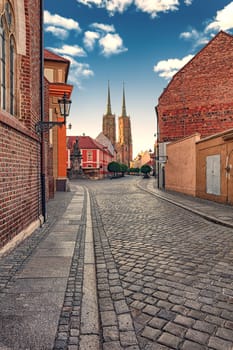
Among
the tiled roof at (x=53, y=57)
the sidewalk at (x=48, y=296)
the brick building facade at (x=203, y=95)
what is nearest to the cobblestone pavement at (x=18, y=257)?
the sidewalk at (x=48, y=296)

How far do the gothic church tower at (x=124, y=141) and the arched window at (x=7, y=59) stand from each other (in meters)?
109

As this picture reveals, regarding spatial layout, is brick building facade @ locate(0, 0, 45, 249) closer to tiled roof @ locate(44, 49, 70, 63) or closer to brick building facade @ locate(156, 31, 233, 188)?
tiled roof @ locate(44, 49, 70, 63)

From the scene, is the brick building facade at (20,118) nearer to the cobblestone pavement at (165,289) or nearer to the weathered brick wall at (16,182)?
the weathered brick wall at (16,182)

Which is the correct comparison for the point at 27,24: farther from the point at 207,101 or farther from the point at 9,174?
the point at 207,101

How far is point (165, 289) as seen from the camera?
342 cm

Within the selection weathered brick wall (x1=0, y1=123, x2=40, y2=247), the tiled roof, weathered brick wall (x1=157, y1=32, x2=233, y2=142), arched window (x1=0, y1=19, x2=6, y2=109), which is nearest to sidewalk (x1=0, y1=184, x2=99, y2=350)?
weathered brick wall (x1=0, y1=123, x2=40, y2=247)

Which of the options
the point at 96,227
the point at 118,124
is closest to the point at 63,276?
the point at 96,227

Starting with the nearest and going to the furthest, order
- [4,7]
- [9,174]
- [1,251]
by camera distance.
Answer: [1,251]
[9,174]
[4,7]

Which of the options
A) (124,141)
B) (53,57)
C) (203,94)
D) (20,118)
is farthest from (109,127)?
(20,118)

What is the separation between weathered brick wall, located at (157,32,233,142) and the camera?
62.6 feet

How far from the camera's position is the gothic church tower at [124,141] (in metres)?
117

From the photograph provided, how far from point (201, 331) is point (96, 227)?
5315 mm

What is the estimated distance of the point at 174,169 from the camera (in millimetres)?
20391

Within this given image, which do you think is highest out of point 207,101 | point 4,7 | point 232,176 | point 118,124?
point 118,124
